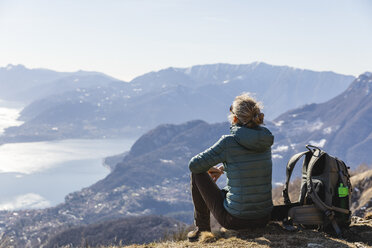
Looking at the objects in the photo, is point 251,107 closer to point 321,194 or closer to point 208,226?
point 321,194

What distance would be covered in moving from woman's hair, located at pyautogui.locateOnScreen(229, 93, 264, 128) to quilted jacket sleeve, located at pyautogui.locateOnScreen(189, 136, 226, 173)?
447 mm

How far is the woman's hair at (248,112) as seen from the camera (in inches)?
238

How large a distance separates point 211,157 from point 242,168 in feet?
1.67

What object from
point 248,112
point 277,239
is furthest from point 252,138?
point 277,239

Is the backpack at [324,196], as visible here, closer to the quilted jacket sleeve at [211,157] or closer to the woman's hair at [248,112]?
the woman's hair at [248,112]

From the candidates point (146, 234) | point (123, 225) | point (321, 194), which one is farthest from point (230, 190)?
point (123, 225)

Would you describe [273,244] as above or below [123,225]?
above

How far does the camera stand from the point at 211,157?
6082mm

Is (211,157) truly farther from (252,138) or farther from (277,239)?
(277,239)

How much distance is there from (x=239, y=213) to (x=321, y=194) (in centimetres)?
147

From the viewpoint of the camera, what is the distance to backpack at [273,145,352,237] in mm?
6461

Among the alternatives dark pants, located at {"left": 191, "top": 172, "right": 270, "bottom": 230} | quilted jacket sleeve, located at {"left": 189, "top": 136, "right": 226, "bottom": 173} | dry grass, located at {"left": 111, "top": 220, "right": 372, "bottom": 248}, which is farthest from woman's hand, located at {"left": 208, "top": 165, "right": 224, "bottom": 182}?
dry grass, located at {"left": 111, "top": 220, "right": 372, "bottom": 248}

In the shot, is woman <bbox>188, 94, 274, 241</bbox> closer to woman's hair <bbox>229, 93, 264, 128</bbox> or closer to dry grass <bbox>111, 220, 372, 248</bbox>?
woman's hair <bbox>229, 93, 264, 128</bbox>

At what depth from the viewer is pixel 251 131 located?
595cm
